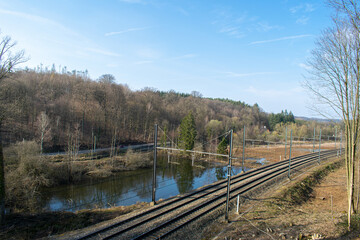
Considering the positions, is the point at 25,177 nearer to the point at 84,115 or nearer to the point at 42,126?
the point at 42,126

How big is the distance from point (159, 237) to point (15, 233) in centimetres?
695

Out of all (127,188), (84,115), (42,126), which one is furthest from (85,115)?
(127,188)

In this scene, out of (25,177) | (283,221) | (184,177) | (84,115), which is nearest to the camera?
(283,221)

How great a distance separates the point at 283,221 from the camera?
10.7 m

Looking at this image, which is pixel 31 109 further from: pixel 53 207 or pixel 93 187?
pixel 53 207

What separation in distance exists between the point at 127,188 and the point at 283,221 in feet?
59.7

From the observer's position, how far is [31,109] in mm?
41469

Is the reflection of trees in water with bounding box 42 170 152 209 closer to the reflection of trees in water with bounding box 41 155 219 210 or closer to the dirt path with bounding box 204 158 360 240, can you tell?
the reflection of trees in water with bounding box 41 155 219 210

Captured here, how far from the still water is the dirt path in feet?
30.4

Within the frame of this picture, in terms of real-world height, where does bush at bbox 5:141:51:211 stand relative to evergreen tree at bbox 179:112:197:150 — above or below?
below

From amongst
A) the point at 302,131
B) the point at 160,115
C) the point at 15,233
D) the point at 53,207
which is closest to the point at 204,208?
the point at 15,233

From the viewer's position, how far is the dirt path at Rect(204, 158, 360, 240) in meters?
8.91

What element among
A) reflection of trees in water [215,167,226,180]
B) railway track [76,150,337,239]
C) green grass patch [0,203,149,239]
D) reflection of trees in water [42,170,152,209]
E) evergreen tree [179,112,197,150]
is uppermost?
evergreen tree [179,112,197,150]

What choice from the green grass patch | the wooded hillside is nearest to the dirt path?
the green grass patch
